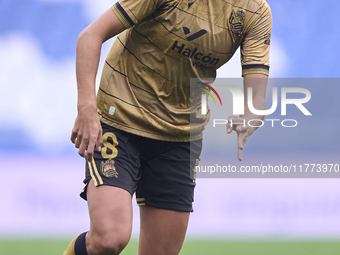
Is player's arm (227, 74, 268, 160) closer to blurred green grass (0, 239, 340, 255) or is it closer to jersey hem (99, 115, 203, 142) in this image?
jersey hem (99, 115, 203, 142)

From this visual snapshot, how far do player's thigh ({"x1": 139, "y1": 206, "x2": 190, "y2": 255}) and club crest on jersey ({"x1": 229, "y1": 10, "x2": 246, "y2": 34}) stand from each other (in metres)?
1.03

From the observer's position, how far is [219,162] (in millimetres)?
3705

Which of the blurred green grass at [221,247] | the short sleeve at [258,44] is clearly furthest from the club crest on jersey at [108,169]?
the blurred green grass at [221,247]

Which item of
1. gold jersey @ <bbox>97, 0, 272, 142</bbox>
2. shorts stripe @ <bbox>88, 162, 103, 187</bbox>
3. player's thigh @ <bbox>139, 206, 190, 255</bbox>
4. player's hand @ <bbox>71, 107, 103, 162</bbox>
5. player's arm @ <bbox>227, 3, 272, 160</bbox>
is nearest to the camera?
player's hand @ <bbox>71, 107, 103, 162</bbox>

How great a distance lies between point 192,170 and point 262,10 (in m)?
0.95

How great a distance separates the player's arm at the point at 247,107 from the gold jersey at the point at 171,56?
0.14 ft

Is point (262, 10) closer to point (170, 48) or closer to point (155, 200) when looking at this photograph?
point (170, 48)

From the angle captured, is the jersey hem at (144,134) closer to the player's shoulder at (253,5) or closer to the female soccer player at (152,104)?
the female soccer player at (152,104)

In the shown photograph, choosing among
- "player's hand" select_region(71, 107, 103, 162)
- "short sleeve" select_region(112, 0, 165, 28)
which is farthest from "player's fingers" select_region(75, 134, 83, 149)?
"short sleeve" select_region(112, 0, 165, 28)

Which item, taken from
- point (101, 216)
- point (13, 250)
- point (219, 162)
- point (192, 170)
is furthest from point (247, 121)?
point (13, 250)

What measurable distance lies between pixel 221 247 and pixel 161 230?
82.9 inches

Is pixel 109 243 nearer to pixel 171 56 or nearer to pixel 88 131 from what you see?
pixel 88 131

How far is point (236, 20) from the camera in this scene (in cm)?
249

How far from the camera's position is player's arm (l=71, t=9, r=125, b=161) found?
2172mm
